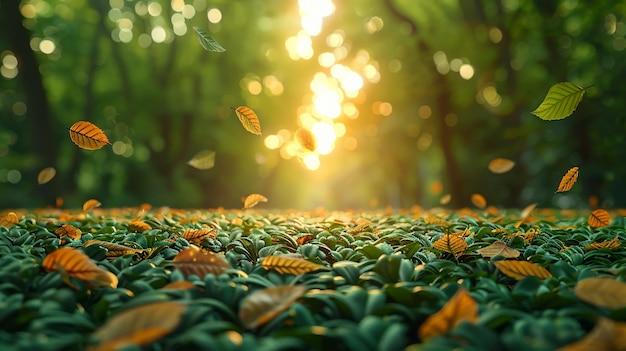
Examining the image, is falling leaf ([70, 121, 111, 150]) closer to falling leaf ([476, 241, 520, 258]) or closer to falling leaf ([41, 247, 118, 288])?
falling leaf ([41, 247, 118, 288])

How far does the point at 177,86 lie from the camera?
55.9 feet

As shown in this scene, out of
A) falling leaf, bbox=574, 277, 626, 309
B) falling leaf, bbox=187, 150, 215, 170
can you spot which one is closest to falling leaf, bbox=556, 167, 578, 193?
falling leaf, bbox=574, 277, 626, 309

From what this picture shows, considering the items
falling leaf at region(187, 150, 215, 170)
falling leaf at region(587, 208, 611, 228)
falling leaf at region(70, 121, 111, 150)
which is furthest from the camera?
falling leaf at region(187, 150, 215, 170)

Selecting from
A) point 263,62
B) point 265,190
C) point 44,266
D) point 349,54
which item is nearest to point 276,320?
point 44,266

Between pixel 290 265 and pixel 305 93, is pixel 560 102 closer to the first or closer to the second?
pixel 290 265

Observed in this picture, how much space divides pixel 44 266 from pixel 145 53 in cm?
1724

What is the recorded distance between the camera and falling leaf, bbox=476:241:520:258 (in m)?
2.09

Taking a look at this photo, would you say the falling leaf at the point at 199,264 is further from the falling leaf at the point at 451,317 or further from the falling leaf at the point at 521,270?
the falling leaf at the point at 521,270

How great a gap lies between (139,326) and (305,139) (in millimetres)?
1900

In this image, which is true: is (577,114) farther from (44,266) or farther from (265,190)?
(265,190)

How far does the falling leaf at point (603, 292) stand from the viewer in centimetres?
150

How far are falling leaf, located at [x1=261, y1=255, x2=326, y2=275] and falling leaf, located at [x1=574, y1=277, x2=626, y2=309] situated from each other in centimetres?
90

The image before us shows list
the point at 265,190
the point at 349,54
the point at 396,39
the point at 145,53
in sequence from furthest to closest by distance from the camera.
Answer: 1. the point at 265,190
2. the point at 145,53
3. the point at 349,54
4. the point at 396,39

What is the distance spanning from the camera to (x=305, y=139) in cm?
304
